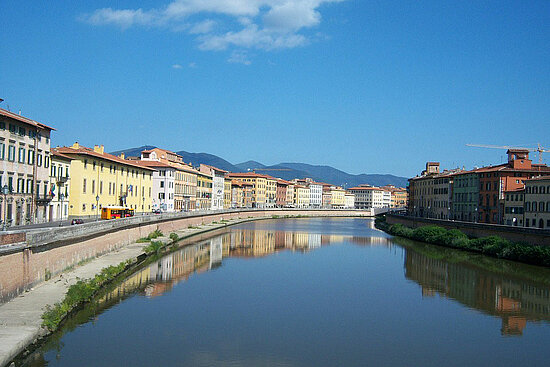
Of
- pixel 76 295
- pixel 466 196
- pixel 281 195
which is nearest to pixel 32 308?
pixel 76 295

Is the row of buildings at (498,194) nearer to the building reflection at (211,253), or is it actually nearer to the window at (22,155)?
the building reflection at (211,253)

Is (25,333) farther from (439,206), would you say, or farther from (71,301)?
(439,206)

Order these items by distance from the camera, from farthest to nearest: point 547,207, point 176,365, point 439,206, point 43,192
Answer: point 439,206, point 547,207, point 43,192, point 176,365

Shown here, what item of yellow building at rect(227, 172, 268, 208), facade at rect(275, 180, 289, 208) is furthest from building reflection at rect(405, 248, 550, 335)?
facade at rect(275, 180, 289, 208)

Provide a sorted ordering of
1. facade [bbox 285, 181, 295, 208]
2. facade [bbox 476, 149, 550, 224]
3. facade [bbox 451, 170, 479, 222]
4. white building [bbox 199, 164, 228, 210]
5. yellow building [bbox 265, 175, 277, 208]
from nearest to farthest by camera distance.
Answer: facade [bbox 476, 149, 550, 224] → facade [bbox 451, 170, 479, 222] → white building [bbox 199, 164, 228, 210] → yellow building [bbox 265, 175, 277, 208] → facade [bbox 285, 181, 295, 208]

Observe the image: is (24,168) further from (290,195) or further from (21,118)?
(290,195)

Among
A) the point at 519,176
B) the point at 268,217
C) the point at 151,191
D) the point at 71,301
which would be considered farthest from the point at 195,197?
the point at 71,301

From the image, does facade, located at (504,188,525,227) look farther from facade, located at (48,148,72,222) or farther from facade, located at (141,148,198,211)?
facade, located at (141,148,198,211)

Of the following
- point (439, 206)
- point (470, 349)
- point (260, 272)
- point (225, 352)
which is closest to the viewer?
point (225, 352)

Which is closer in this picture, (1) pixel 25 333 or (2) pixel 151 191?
(1) pixel 25 333

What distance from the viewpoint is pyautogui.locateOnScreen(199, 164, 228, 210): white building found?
120 meters

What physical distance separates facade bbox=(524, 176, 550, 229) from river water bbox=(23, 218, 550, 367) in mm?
12304

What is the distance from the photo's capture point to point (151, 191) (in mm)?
81312

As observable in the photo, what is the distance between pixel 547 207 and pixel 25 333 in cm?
4966
